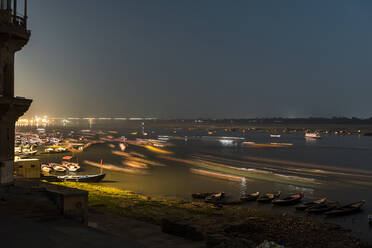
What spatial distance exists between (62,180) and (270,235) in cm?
2905

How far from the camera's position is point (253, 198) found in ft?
117

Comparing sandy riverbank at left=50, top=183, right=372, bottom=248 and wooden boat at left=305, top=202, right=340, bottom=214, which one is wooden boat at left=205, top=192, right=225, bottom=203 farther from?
wooden boat at left=305, top=202, right=340, bottom=214

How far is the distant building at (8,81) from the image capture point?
21.7 meters

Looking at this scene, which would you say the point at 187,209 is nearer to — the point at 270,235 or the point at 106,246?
the point at 270,235

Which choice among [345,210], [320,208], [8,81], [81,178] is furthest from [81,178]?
[345,210]

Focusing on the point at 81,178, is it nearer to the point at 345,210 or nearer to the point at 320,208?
the point at 320,208

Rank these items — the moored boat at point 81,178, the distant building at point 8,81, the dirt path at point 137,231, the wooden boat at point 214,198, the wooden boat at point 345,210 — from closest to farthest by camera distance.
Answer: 1. the dirt path at point 137,231
2. the distant building at point 8,81
3. the wooden boat at point 345,210
4. the wooden boat at point 214,198
5. the moored boat at point 81,178

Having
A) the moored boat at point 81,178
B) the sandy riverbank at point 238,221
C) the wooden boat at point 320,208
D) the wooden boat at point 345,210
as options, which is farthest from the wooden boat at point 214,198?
the moored boat at point 81,178

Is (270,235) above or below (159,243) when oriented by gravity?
below

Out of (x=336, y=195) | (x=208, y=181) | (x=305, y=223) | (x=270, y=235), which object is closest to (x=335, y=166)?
(x=336, y=195)

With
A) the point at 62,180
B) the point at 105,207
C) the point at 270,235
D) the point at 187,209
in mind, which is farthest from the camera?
Answer: the point at 62,180

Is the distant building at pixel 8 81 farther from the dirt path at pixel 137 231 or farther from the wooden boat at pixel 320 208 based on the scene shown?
the wooden boat at pixel 320 208

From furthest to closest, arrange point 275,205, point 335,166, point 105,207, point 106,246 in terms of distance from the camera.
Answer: point 335,166 → point 275,205 → point 105,207 → point 106,246

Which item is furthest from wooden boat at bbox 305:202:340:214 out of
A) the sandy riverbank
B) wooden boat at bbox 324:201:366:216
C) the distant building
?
the distant building
